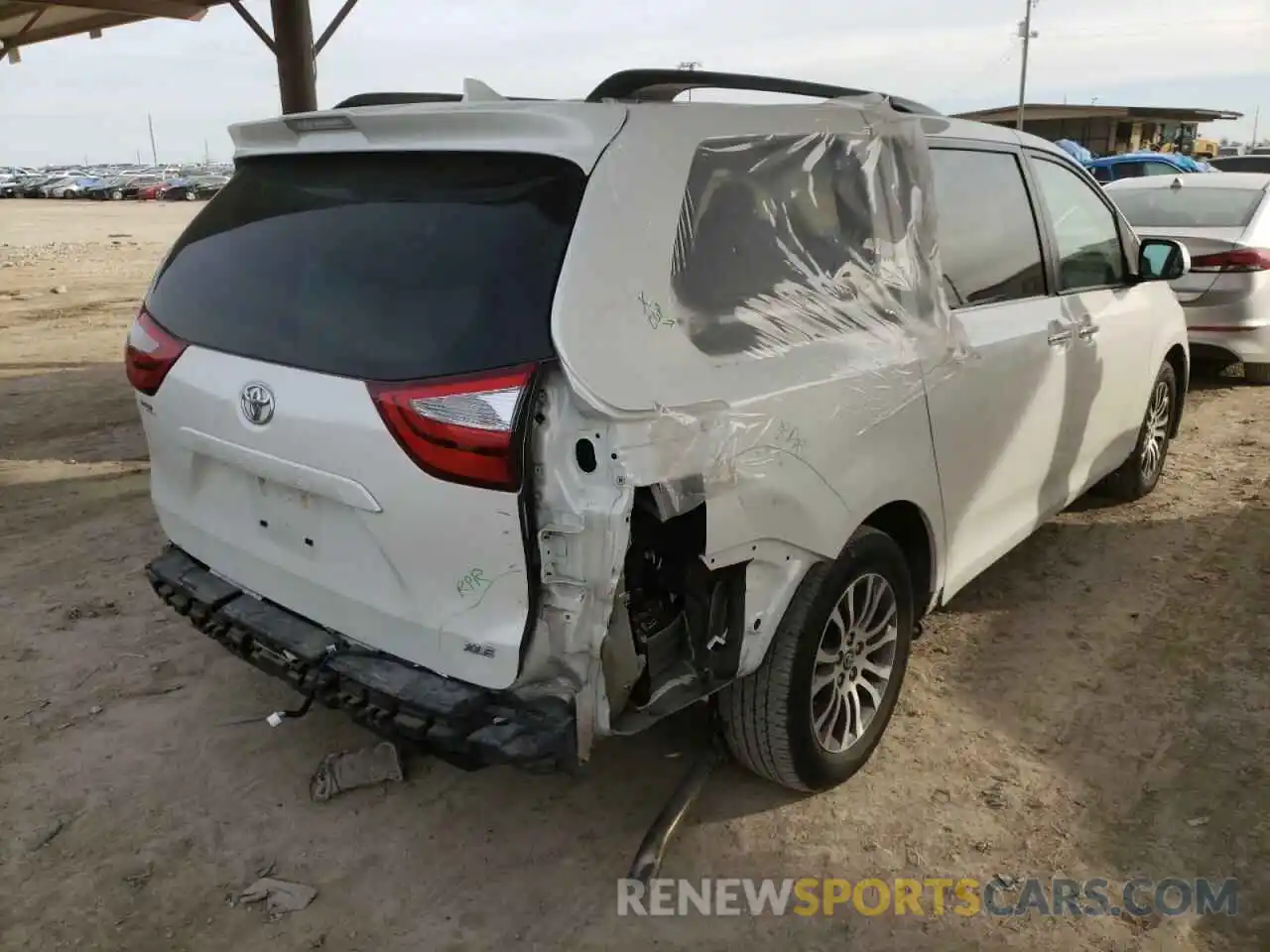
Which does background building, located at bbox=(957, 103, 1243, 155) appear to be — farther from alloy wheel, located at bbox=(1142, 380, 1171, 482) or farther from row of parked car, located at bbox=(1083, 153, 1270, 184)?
alloy wheel, located at bbox=(1142, 380, 1171, 482)

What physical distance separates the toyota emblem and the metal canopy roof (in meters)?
7.19

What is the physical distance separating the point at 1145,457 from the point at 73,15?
35.9 ft

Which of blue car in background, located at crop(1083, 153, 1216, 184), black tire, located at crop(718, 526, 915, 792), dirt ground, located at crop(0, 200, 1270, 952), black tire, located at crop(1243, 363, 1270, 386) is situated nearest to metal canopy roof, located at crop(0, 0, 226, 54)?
dirt ground, located at crop(0, 200, 1270, 952)

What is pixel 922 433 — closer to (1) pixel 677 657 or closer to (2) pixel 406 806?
(1) pixel 677 657

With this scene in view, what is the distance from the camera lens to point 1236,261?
22.5 ft

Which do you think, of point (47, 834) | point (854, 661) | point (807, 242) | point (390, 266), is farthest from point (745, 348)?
point (47, 834)

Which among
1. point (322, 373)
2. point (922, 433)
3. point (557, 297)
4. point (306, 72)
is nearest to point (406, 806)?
point (322, 373)

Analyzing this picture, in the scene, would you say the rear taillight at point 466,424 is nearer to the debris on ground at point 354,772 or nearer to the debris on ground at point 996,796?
the debris on ground at point 354,772

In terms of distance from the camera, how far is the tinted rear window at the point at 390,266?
2.16 meters

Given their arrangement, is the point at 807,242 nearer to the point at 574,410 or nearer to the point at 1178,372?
the point at 574,410

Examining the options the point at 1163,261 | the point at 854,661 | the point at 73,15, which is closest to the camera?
the point at 854,661

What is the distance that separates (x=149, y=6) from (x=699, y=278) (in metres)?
8.43

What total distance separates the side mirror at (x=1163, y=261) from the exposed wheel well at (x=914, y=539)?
217 centimetres

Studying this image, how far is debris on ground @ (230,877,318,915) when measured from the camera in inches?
103
